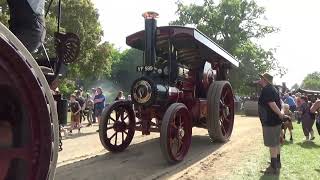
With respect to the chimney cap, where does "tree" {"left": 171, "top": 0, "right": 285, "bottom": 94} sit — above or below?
above

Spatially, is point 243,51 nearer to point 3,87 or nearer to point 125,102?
point 125,102

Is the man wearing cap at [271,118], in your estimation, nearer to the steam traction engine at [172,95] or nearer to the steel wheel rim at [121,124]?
the steam traction engine at [172,95]

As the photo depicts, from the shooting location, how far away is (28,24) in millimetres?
2549

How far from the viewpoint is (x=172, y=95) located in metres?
8.43

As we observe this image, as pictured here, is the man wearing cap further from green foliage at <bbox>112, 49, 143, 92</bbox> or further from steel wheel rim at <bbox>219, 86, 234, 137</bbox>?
green foliage at <bbox>112, 49, 143, 92</bbox>

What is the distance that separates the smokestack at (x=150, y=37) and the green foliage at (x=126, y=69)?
63.9 metres

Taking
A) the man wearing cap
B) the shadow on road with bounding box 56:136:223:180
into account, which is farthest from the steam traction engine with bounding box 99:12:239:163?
the man wearing cap

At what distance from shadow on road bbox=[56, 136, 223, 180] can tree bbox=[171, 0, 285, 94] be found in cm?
3422

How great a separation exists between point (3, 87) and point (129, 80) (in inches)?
2852

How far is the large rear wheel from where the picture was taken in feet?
30.4

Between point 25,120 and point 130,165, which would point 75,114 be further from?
point 25,120

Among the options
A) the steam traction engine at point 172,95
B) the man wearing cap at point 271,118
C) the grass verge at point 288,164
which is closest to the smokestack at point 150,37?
the steam traction engine at point 172,95

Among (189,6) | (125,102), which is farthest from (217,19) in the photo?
(125,102)

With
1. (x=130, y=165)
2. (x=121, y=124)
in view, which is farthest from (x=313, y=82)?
(x=130, y=165)
